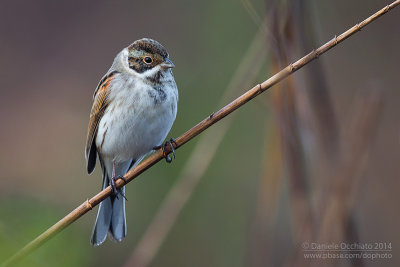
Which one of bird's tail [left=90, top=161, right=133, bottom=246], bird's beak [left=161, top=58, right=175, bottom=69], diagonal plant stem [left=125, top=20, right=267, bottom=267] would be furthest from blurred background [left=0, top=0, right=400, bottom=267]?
bird's beak [left=161, top=58, right=175, bottom=69]

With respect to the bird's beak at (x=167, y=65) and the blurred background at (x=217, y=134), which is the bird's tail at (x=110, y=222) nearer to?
the blurred background at (x=217, y=134)

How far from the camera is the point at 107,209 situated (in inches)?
149

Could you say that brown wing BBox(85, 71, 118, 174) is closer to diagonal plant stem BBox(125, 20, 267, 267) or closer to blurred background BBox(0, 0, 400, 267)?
blurred background BBox(0, 0, 400, 267)

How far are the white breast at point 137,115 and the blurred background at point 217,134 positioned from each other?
328 millimetres

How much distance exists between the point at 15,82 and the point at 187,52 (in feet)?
6.02

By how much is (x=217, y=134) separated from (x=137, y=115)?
2.80ft

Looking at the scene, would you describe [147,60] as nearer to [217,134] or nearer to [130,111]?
[130,111]

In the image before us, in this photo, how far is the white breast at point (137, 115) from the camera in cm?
364

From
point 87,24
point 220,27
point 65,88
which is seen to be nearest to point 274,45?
point 220,27

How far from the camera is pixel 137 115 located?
3670 millimetres

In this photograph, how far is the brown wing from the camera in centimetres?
395

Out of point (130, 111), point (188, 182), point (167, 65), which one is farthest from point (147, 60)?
point (188, 182)

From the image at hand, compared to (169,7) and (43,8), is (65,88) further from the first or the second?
(169,7)

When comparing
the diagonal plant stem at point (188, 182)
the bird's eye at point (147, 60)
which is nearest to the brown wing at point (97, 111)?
the bird's eye at point (147, 60)
